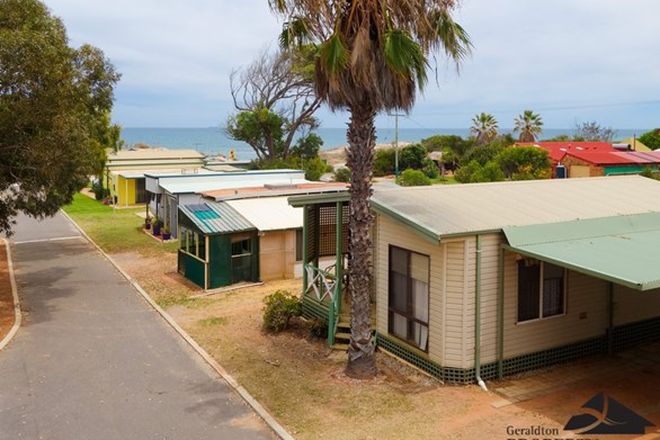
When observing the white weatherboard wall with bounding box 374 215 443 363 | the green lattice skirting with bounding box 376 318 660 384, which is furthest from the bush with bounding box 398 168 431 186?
the white weatherboard wall with bounding box 374 215 443 363

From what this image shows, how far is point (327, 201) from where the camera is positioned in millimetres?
15000

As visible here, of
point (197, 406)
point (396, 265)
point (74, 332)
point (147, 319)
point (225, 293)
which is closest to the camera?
point (197, 406)

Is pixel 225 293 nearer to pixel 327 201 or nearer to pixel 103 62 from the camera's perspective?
pixel 327 201

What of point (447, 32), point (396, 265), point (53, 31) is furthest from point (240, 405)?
point (53, 31)

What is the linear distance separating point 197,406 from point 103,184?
44.6 metres

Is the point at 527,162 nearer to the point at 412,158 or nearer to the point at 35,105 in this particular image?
the point at 412,158

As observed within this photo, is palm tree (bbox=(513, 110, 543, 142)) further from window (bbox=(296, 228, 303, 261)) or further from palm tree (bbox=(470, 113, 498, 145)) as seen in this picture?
window (bbox=(296, 228, 303, 261))

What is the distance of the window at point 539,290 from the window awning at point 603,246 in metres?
0.72

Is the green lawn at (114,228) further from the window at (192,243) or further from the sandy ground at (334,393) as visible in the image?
the sandy ground at (334,393)

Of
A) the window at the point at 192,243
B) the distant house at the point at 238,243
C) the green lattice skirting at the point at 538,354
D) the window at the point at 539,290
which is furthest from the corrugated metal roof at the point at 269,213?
the window at the point at 539,290

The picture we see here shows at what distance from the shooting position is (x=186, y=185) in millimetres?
32438

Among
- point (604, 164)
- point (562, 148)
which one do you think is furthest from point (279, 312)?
point (562, 148)

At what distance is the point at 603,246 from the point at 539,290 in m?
1.58

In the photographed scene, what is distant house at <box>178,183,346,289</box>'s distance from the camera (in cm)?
2091
